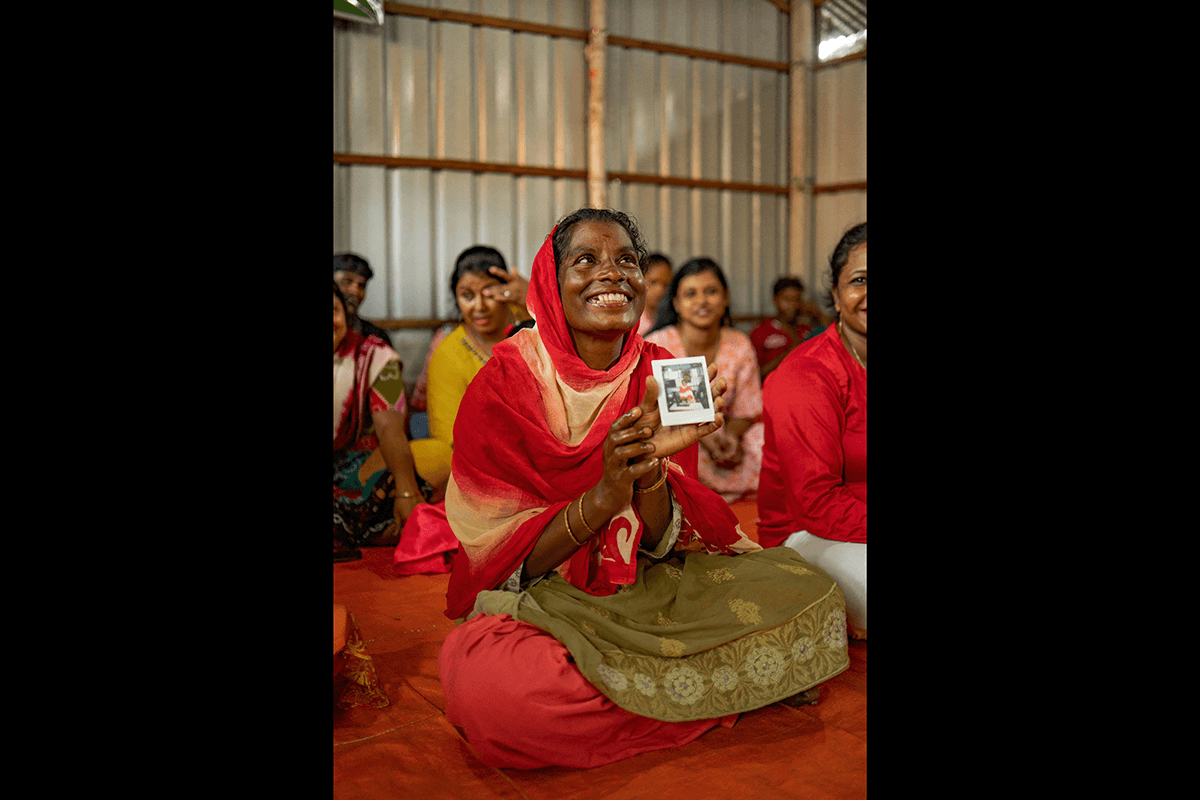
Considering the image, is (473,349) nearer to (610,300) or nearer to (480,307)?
(480,307)

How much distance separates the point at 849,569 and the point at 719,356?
9.52ft

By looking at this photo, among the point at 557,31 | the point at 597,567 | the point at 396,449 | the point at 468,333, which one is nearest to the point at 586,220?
the point at 597,567

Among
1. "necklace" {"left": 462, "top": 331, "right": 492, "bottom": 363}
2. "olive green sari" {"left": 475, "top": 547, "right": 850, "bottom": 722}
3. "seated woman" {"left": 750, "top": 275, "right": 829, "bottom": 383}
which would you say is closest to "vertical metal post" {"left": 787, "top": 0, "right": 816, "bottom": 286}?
"seated woman" {"left": 750, "top": 275, "right": 829, "bottom": 383}

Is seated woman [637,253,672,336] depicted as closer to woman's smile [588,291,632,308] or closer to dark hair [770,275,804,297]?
dark hair [770,275,804,297]

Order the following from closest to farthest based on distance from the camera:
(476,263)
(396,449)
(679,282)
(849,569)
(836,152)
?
(849,569) → (396,449) → (476,263) → (679,282) → (836,152)

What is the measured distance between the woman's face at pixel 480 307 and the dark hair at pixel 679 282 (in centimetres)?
128

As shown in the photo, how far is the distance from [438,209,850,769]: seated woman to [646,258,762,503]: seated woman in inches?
110

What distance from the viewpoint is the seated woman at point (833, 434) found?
8.61 feet

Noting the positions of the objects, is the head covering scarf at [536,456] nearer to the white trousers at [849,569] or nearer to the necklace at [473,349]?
the white trousers at [849,569]

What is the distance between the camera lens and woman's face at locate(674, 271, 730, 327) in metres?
5.17

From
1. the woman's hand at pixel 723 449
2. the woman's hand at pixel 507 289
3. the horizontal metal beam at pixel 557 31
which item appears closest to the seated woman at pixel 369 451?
the woman's hand at pixel 507 289

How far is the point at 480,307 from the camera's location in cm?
460
